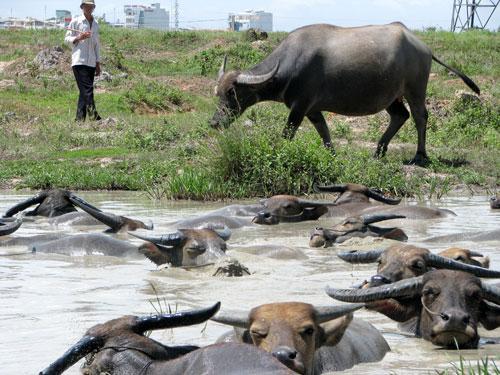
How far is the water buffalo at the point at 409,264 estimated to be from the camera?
20.0 feet

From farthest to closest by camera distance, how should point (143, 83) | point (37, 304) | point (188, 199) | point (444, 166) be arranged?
point (143, 83)
point (444, 166)
point (188, 199)
point (37, 304)

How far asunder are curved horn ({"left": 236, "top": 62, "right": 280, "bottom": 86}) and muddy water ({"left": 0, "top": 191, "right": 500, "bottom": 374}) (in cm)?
485

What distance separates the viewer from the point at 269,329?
176 inches

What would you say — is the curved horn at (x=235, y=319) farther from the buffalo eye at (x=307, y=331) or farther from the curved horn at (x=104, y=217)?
the curved horn at (x=104, y=217)

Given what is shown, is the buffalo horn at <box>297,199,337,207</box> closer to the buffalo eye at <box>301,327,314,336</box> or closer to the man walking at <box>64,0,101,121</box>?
the buffalo eye at <box>301,327,314,336</box>

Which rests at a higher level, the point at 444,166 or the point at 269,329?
the point at 269,329

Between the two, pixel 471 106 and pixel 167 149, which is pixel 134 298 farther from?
pixel 471 106

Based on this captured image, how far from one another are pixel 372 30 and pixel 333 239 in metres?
6.99

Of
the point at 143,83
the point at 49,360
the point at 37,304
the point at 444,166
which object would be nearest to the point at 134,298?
the point at 37,304

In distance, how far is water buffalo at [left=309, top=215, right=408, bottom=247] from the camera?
31.4ft

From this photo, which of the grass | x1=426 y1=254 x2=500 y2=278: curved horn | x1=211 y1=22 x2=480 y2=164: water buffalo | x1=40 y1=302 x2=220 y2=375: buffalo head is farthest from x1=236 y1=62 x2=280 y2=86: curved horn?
x1=40 y1=302 x2=220 y2=375: buffalo head

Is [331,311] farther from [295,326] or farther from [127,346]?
[127,346]

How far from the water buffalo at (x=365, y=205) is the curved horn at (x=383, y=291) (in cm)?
513

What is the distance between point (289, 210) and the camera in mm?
11422
